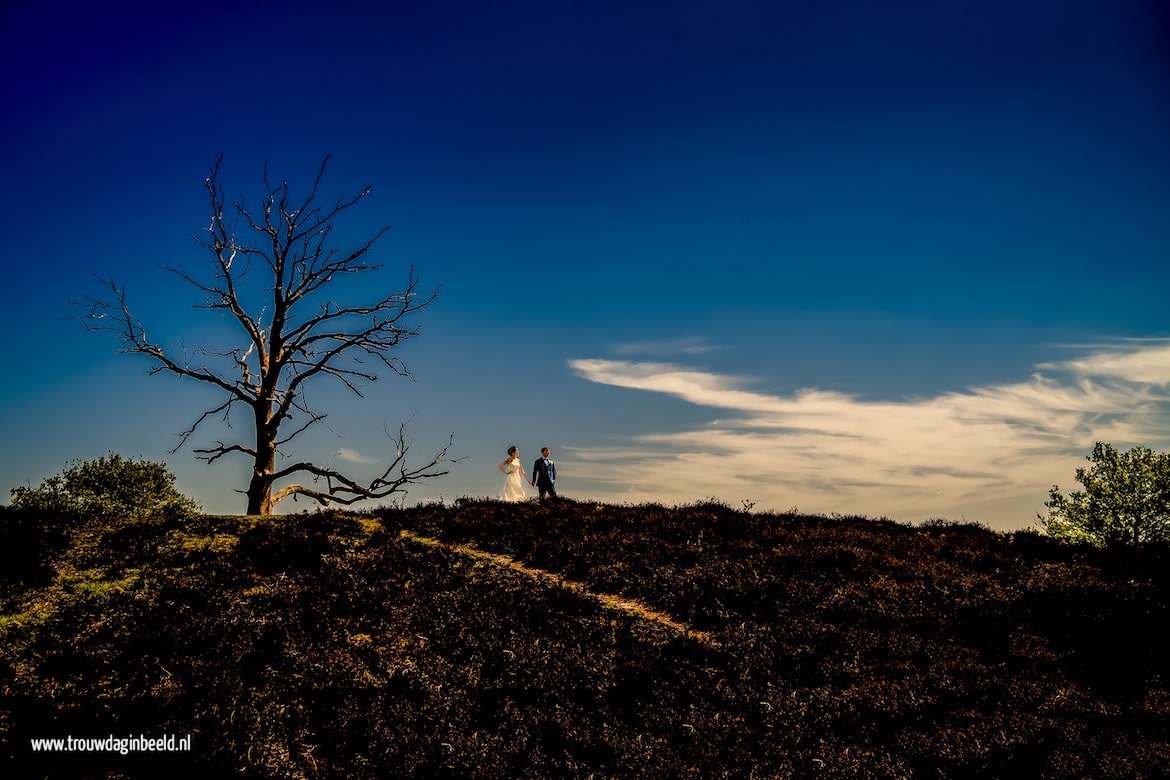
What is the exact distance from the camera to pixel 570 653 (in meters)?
11.1

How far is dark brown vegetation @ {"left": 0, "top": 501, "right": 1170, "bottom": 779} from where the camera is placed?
8500 mm

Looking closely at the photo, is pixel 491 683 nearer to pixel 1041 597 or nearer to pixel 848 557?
pixel 848 557

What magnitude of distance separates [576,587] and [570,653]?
3.22 metres

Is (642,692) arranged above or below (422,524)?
below

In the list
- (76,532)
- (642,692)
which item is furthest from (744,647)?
(76,532)

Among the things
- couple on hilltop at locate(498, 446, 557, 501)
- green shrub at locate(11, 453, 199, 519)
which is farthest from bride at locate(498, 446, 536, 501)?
green shrub at locate(11, 453, 199, 519)

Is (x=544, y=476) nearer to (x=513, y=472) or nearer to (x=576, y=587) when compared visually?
(x=513, y=472)

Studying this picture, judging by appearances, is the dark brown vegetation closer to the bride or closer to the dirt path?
the dirt path

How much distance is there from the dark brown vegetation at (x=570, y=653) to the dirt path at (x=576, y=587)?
0.57ft

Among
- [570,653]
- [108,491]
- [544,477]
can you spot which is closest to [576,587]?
[570,653]

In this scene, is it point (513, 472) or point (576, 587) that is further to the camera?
point (513, 472)

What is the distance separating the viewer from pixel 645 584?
14.3m

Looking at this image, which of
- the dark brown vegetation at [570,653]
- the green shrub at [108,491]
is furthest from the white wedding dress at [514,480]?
the green shrub at [108,491]

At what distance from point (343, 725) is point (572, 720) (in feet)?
9.27
